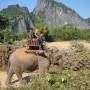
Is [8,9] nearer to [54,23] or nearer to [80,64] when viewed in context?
[54,23]

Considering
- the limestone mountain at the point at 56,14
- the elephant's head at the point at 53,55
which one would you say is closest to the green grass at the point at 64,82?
the elephant's head at the point at 53,55

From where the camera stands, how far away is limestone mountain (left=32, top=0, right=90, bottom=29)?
146 meters

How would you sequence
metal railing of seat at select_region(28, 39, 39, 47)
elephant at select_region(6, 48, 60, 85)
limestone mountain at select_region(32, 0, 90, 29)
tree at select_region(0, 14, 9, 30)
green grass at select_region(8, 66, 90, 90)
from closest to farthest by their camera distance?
green grass at select_region(8, 66, 90, 90)
metal railing of seat at select_region(28, 39, 39, 47)
elephant at select_region(6, 48, 60, 85)
tree at select_region(0, 14, 9, 30)
limestone mountain at select_region(32, 0, 90, 29)

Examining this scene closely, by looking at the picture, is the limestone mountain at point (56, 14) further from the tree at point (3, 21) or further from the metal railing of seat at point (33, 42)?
the metal railing of seat at point (33, 42)

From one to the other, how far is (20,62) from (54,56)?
83 cm

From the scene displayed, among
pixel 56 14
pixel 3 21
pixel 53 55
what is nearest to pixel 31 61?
pixel 53 55

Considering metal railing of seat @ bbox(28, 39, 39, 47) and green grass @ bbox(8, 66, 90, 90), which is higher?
metal railing of seat @ bbox(28, 39, 39, 47)

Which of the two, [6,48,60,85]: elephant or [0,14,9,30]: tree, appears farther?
[0,14,9,30]: tree

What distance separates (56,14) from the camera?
163 meters

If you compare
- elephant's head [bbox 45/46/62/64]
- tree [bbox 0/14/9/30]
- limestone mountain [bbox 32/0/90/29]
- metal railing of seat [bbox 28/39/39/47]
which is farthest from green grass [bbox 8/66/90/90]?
limestone mountain [bbox 32/0/90/29]

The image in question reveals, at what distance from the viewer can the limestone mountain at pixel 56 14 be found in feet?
478

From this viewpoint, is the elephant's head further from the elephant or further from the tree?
the tree

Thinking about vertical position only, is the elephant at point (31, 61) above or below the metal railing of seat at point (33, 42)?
below

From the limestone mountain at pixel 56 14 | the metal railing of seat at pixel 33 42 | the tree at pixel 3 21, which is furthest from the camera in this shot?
the limestone mountain at pixel 56 14
